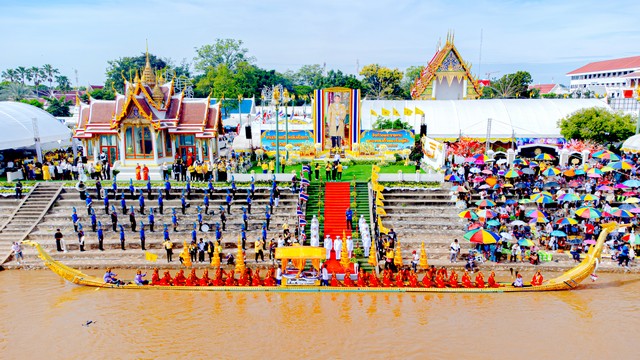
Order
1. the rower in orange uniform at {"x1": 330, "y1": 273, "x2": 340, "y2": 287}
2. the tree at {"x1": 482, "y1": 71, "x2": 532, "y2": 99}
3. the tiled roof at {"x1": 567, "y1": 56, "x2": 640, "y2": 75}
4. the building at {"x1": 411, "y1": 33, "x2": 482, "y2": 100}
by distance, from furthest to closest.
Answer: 1. the tiled roof at {"x1": 567, "y1": 56, "x2": 640, "y2": 75}
2. the tree at {"x1": 482, "y1": 71, "x2": 532, "y2": 99}
3. the building at {"x1": 411, "y1": 33, "x2": 482, "y2": 100}
4. the rower in orange uniform at {"x1": 330, "y1": 273, "x2": 340, "y2": 287}

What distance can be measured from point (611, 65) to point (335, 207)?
7786cm

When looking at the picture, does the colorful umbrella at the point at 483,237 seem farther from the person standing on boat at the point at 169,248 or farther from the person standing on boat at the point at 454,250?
the person standing on boat at the point at 169,248

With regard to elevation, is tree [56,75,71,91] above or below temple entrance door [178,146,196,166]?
above

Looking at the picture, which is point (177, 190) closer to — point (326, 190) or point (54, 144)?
point (326, 190)

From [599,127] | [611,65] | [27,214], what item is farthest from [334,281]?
[611,65]

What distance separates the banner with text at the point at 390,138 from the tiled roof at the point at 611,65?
58512mm

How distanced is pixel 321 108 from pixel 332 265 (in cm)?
1495

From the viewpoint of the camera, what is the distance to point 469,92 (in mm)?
42906

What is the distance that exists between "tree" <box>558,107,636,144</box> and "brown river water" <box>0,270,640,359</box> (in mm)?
17254

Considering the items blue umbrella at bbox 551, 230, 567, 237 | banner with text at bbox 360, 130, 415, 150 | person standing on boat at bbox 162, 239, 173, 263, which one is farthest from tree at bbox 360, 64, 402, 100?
person standing on boat at bbox 162, 239, 173, 263

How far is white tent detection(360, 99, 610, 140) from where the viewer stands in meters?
32.9

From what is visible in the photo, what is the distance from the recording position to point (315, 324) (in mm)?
12906

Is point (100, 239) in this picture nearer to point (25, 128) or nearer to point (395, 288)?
point (395, 288)

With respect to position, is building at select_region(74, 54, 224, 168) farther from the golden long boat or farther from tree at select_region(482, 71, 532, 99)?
tree at select_region(482, 71, 532, 99)
